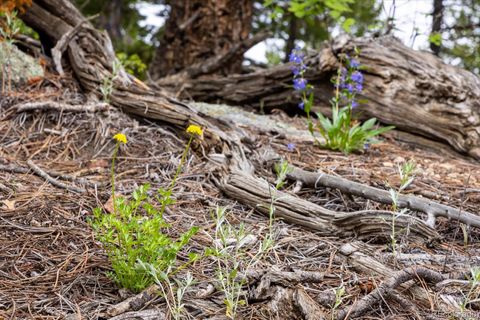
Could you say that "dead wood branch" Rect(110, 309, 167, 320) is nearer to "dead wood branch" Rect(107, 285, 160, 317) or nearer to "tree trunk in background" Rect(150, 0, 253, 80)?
"dead wood branch" Rect(107, 285, 160, 317)

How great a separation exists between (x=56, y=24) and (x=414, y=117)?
3.44m

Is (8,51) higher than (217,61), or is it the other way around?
(8,51)

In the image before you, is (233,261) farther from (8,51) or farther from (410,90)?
(410,90)

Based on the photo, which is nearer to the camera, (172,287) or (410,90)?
(172,287)

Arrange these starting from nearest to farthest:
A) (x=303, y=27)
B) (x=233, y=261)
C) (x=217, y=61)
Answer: (x=233, y=261) → (x=217, y=61) → (x=303, y=27)

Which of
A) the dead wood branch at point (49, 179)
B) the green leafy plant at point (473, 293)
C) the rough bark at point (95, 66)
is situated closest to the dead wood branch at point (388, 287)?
the green leafy plant at point (473, 293)

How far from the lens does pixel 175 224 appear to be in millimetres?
2840

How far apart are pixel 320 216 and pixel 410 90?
2.61 meters

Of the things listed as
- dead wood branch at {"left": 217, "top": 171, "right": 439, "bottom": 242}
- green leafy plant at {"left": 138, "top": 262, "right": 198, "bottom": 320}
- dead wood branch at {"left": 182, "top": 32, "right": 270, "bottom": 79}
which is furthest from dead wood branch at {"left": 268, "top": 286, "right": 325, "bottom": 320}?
dead wood branch at {"left": 182, "top": 32, "right": 270, "bottom": 79}

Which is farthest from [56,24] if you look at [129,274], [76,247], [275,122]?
[129,274]

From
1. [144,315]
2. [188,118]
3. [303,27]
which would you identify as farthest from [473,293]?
[303,27]

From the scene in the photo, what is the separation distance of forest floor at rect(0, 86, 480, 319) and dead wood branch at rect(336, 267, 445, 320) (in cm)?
3

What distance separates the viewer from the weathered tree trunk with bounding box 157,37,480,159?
4953 mm

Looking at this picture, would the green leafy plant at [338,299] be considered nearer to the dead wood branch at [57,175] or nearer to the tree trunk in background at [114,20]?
the dead wood branch at [57,175]
